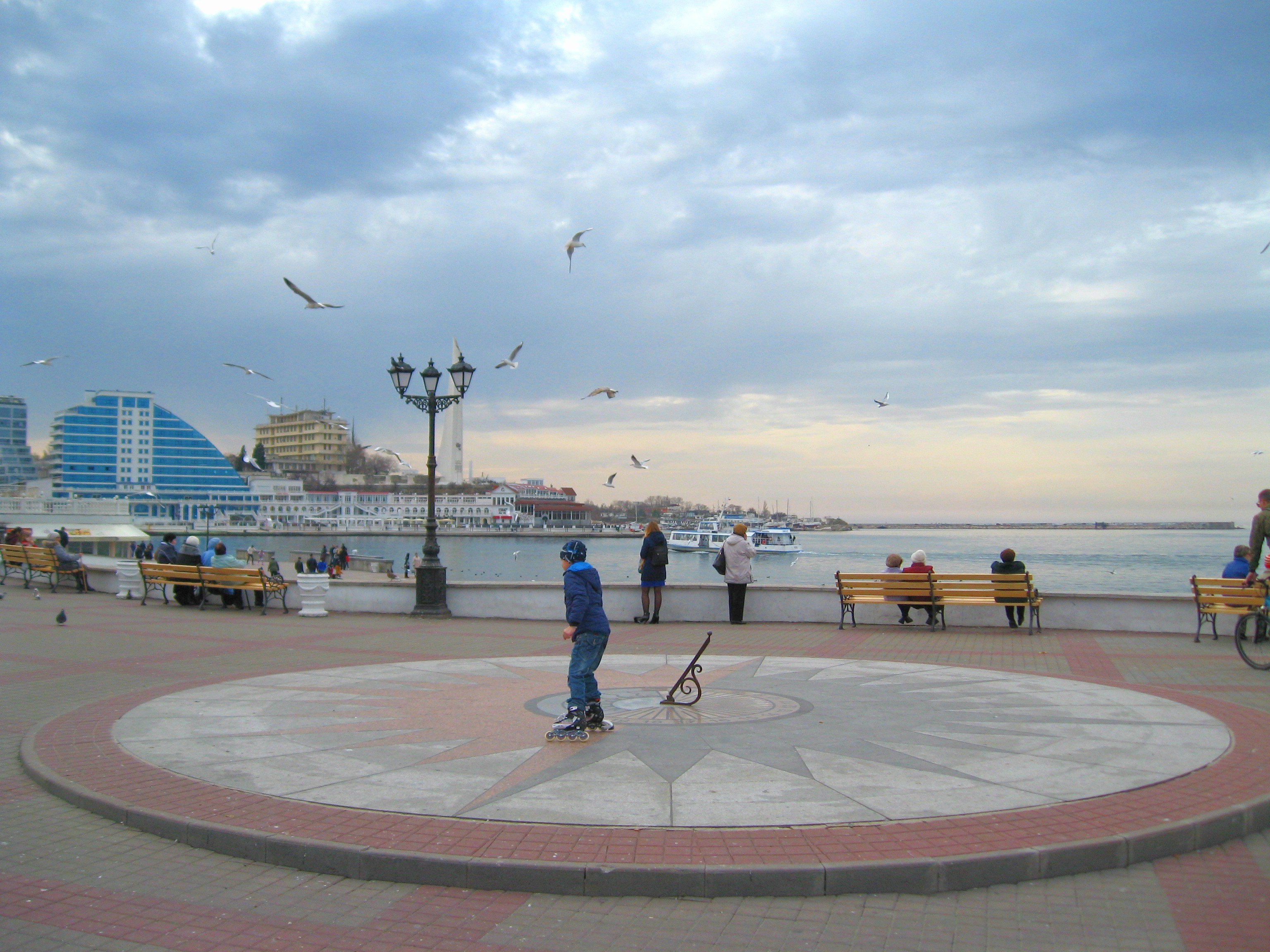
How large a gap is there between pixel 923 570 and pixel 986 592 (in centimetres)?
118

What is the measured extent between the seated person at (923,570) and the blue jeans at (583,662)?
8.86 m

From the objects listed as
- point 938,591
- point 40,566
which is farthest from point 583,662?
point 40,566

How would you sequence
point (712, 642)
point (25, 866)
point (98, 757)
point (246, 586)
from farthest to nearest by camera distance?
point (246, 586) → point (712, 642) → point (98, 757) → point (25, 866)

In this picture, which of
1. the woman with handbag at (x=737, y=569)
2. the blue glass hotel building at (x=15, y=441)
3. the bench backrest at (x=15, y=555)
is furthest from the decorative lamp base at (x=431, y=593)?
the blue glass hotel building at (x=15, y=441)

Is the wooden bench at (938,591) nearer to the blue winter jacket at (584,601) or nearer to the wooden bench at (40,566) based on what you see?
the blue winter jacket at (584,601)

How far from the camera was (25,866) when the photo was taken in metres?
4.89

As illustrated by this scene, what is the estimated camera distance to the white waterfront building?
163125 mm

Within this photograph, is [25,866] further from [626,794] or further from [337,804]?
[626,794]

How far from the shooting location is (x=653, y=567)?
1542 centimetres

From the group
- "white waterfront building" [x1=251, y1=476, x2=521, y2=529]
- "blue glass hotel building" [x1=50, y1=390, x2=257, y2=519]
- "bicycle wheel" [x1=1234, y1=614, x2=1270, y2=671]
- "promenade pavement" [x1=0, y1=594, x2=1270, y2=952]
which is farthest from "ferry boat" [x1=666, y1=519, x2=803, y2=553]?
"promenade pavement" [x1=0, y1=594, x2=1270, y2=952]

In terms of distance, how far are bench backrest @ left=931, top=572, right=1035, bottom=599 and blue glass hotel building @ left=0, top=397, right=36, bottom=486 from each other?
144962 millimetres

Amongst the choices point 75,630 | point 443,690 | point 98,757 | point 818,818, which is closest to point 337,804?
point 98,757

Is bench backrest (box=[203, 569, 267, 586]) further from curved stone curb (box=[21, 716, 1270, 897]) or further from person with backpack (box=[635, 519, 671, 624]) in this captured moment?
curved stone curb (box=[21, 716, 1270, 897])

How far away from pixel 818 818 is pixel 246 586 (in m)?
15.1
